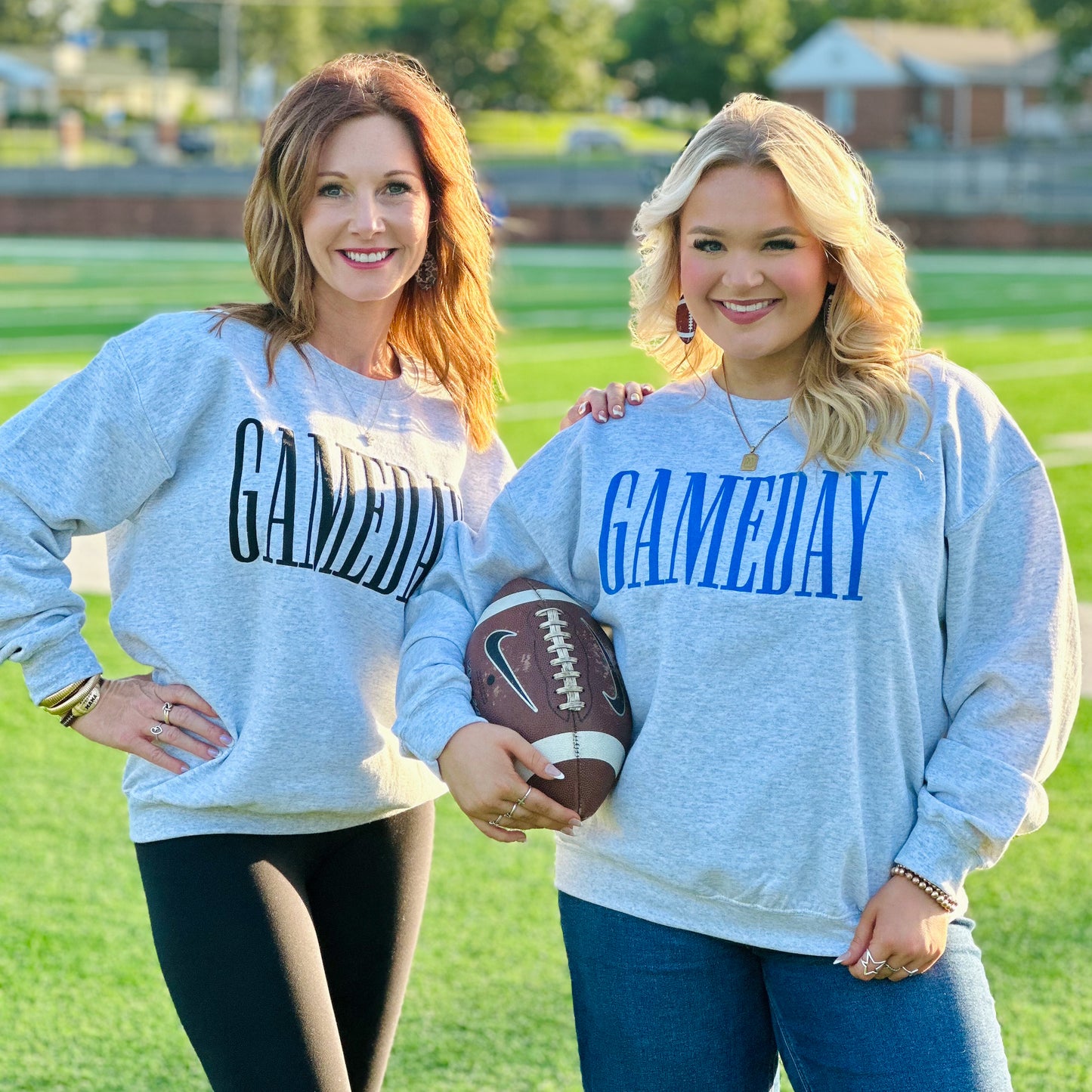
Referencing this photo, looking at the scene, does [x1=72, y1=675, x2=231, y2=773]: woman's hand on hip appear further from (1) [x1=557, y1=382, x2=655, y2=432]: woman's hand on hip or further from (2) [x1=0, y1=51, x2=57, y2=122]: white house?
(2) [x1=0, y1=51, x2=57, y2=122]: white house

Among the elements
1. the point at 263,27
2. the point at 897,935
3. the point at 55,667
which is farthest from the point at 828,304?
the point at 263,27

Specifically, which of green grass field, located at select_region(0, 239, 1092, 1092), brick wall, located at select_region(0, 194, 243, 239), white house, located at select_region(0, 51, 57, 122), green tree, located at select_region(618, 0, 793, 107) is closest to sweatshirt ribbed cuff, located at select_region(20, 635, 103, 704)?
green grass field, located at select_region(0, 239, 1092, 1092)

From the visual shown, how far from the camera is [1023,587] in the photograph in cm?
227

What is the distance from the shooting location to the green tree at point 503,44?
74125 mm

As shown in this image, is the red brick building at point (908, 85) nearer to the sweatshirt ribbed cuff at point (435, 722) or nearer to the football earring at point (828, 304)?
the football earring at point (828, 304)

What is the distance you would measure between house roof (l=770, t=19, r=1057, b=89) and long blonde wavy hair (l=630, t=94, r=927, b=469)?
69.1m

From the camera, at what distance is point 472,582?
2658 millimetres

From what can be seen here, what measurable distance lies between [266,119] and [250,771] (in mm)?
1187

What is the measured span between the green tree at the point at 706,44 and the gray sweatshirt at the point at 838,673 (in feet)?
237

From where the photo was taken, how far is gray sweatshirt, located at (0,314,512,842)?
8.47ft

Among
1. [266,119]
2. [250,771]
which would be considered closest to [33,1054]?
[250,771]

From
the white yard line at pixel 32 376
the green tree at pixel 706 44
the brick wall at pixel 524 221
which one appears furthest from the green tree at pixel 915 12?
the white yard line at pixel 32 376

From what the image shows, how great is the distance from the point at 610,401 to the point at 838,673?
63 cm

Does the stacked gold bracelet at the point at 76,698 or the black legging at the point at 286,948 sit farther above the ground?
the stacked gold bracelet at the point at 76,698
